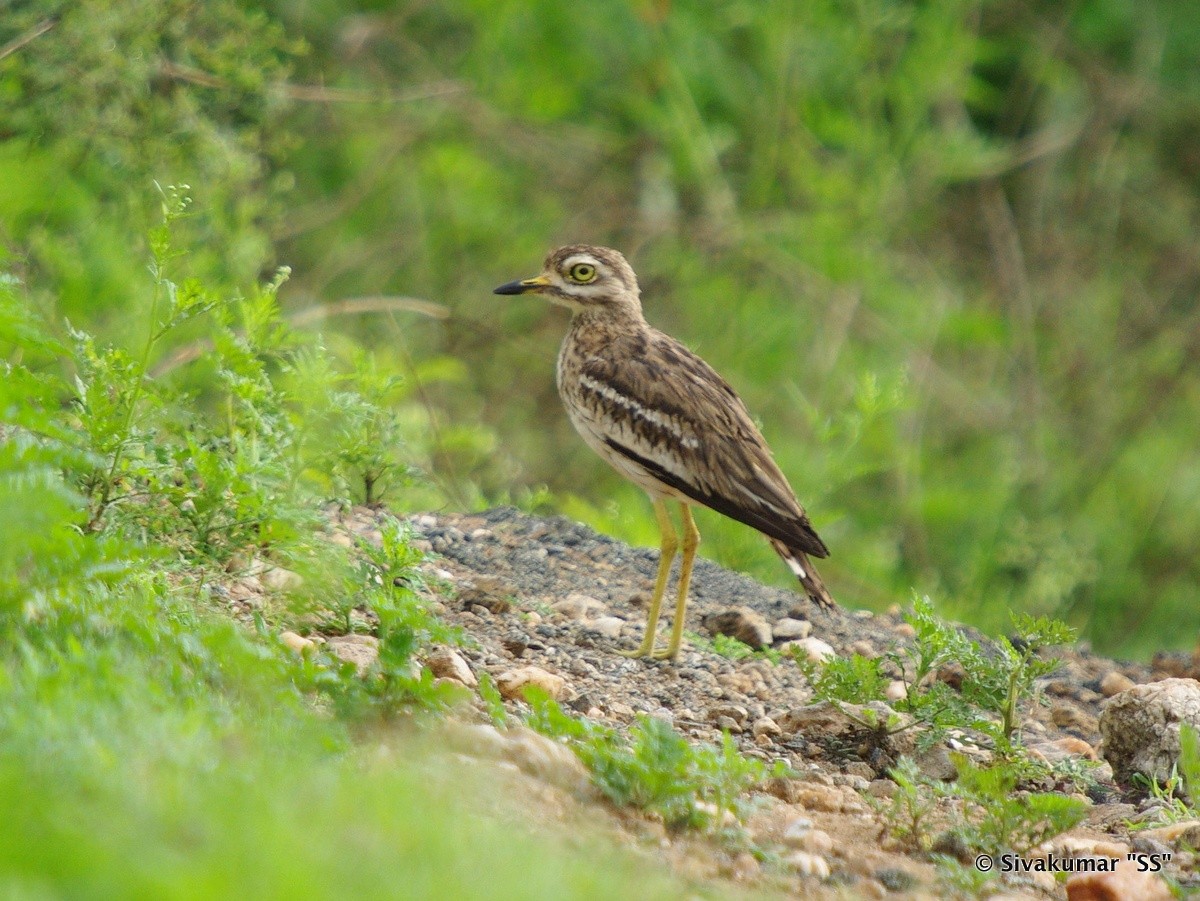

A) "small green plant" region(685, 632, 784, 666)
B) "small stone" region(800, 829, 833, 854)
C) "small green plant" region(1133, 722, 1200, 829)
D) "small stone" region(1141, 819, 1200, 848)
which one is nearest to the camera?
"small stone" region(800, 829, 833, 854)

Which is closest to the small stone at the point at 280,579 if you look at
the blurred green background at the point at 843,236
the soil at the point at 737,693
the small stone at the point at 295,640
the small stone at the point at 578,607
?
the small stone at the point at 295,640

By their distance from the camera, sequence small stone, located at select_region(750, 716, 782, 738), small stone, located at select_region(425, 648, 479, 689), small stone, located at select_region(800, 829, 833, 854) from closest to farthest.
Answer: small stone, located at select_region(800, 829, 833, 854) → small stone, located at select_region(425, 648, 479, 689) → small stone, located at select_region(750, 716, 782, 738)

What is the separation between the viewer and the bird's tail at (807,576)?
6.03 metres

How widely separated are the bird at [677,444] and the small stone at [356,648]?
1.34 meters

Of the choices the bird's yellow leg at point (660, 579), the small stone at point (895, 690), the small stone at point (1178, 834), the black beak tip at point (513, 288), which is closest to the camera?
the small stone at point (1178, 834)

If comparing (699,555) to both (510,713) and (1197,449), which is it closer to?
(510,713)

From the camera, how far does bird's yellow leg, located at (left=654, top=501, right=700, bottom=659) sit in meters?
5.90

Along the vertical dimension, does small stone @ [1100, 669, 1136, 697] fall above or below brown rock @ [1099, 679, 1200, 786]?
above

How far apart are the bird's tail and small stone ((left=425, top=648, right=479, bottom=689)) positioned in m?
1.59

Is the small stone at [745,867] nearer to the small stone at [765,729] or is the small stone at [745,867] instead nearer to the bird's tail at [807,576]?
the small stone at [765,729]

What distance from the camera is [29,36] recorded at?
6.29m

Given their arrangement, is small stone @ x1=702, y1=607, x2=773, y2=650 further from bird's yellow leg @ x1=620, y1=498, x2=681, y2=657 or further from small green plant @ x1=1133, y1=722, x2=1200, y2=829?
small green plant @ x1=1133, y1=722, x2=1200, y2=829

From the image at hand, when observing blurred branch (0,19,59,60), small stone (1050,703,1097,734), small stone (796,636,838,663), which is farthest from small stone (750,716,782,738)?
blurred branch (0,19,59,60)

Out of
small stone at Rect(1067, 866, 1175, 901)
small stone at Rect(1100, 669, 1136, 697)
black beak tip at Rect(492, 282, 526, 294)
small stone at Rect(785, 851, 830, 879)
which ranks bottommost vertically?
small stone at Rect(785, 851, 830, 879)
